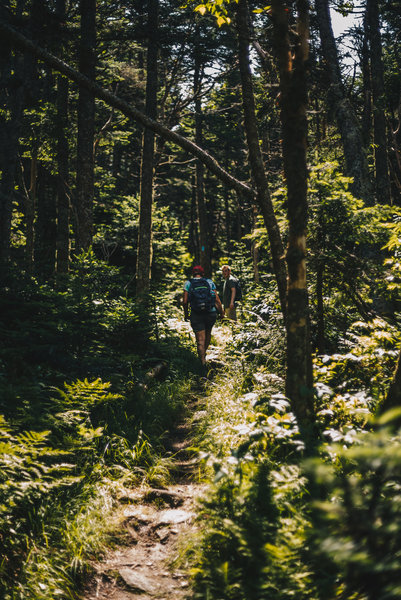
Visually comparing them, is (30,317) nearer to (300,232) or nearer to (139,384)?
(139,384)

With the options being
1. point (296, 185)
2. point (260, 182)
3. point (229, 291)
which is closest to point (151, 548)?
point (296, 185)

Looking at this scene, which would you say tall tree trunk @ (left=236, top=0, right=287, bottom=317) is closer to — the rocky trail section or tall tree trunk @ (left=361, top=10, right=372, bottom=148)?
the rocky trail section

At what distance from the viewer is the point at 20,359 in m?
4.70

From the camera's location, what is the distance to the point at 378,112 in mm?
→ 12922

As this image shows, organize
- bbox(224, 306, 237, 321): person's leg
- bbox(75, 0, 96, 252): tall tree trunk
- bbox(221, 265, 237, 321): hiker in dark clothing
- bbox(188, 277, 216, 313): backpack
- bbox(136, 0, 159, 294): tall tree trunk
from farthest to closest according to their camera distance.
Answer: bbox(136, 0, 159, 294): tall tree trunk < bbox(224, 306, 237, 321): person's leg < bbox(221, 265, 237, 321): hiker in dark clothing < bbox(75, 0, 96, 252): tall tree trunk < bbox(188, 277, 216, 313): backpack

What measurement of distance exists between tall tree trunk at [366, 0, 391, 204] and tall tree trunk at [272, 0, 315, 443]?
1043 centimetres

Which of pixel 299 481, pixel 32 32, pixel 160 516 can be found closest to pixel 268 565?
pixel 299 481

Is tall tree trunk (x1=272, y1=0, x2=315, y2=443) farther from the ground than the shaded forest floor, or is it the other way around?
tall tree trunk (x1=272, y1=0, x2=315, y2=443)

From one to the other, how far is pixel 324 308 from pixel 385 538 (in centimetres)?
536

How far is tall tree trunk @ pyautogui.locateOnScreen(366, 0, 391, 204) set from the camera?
12.7m

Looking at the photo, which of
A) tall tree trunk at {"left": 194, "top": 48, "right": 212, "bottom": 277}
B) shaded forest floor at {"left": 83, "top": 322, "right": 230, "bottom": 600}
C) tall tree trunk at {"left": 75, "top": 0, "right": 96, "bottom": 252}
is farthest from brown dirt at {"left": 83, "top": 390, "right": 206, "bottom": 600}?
tall tree trunk at {"left": 194, "top": 48, "right": 212, "bottom": 277}

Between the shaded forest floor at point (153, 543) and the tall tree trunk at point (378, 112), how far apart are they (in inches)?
466

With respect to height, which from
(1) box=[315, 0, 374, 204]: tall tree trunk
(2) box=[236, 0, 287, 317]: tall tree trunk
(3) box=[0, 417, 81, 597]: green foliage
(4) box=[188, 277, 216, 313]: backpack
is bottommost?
(3) box=[0, 417, 81, 597]: green foliage

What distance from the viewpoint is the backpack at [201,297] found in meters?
8.27
